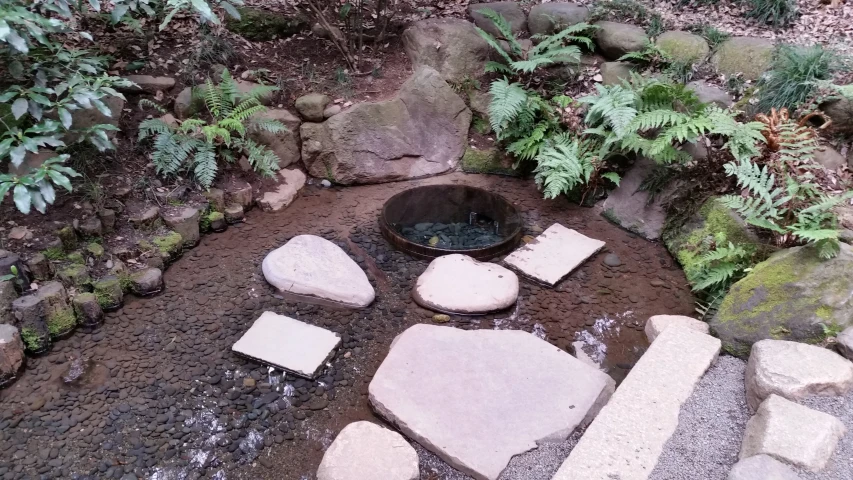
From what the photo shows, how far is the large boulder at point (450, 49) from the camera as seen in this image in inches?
223

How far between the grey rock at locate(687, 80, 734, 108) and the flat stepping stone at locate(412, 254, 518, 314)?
2481 millimetres

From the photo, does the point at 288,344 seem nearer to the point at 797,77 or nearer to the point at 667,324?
the point at 667,324

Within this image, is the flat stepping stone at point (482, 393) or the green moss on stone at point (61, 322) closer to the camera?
the flat stepping stone at point (482, 393)

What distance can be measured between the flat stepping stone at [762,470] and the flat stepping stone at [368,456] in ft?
4.59

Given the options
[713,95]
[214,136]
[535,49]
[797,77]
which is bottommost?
[214,136]

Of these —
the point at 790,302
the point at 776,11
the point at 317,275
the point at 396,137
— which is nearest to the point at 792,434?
the point at 790,302

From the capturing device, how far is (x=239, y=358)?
136 inches

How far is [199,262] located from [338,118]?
1.85 meters

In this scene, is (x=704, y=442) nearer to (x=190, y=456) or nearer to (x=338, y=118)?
(x=190, y=456)

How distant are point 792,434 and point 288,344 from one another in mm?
2681

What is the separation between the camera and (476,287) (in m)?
4.01

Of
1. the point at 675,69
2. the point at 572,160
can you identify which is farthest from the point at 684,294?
the point at 675,69

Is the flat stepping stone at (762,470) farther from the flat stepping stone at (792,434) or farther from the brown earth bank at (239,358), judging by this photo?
the brown earth bank at (239,358)

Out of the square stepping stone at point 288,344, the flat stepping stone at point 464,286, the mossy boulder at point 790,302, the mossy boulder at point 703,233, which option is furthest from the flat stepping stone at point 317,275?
the mossy boulder at point 703,233
